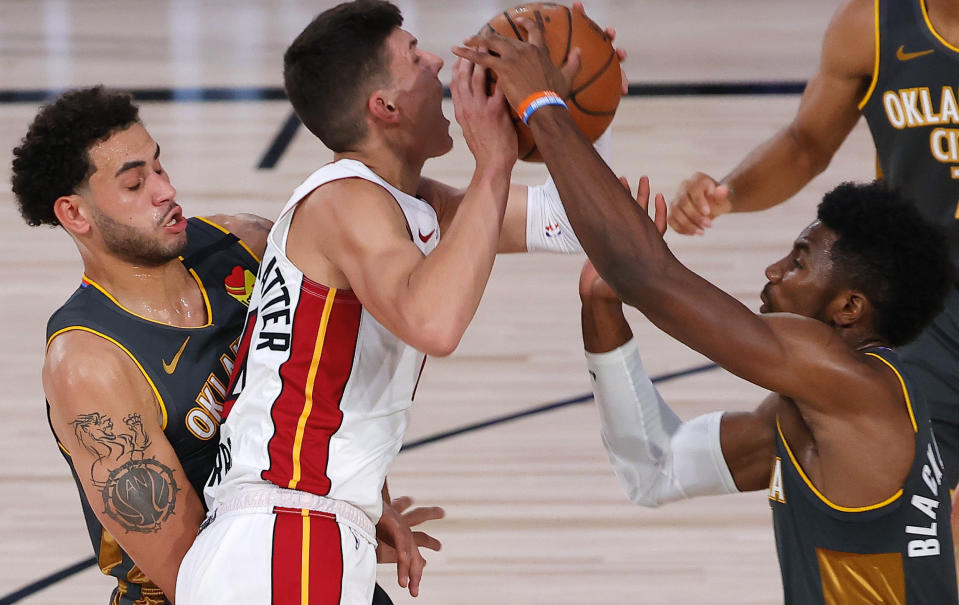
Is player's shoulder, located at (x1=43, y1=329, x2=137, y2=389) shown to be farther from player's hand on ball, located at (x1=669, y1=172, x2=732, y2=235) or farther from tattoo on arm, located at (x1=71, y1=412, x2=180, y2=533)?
player's hand on ball, located at (x1=669, y1=172, x2=732, y2=235)

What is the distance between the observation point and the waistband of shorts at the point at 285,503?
2500mm

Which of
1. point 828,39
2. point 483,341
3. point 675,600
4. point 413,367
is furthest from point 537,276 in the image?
point 413,367

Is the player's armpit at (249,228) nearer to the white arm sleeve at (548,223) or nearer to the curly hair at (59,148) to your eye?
the curly hair at (59,148)

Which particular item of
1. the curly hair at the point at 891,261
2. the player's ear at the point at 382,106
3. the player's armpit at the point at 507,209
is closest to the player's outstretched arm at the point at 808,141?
the player's armpit at the point at 507,209

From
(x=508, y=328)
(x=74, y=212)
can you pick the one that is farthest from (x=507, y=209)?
(x=508, y=328)

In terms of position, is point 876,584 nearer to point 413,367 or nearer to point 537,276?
point 413,367

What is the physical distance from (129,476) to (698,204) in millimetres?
1541

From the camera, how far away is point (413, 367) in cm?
265

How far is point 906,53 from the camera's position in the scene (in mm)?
3293

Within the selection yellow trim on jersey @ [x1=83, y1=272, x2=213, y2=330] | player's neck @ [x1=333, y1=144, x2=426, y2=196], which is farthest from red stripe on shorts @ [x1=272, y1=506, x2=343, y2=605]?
player's neck @ [x1=333, y1=144, x2=426, y2=196]

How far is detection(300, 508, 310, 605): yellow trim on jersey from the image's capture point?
2.47 metres

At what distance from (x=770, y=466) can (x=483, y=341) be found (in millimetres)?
3063

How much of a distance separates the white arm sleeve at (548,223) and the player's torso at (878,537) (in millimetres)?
683

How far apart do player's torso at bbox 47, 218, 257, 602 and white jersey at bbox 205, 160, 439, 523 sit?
0.26 metres
